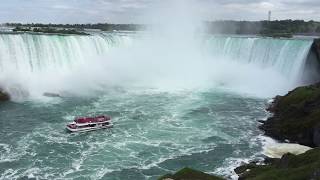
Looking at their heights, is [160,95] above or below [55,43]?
below

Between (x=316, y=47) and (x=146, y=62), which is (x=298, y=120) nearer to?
(x=316, y=47)

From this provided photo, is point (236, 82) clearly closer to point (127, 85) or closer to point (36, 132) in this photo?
point (127, 85)

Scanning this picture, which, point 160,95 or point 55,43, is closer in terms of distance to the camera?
point 160,95

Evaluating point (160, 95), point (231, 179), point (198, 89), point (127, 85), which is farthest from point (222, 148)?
point (127, 85)

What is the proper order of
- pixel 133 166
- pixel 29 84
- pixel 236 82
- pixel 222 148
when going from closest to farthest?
pixel 133 166
pixel 222 148
pixel 29 84
pixel 236 82

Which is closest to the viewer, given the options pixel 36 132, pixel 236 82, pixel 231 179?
pixel 231 179
